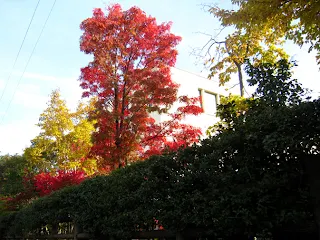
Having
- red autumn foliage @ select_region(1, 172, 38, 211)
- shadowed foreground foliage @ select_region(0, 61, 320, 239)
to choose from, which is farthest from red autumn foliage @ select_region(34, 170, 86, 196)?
shadowed foreground foliage @ select_region(0, 61, 320, 239)

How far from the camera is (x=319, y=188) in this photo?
10.6ft

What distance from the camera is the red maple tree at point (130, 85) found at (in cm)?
984

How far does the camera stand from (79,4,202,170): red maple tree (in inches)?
388

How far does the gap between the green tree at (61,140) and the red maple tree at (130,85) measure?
5968mm

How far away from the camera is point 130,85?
33.2 ft

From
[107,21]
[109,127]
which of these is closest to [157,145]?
[109,127]

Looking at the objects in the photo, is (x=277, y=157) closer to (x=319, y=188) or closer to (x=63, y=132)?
(x=319, y=188)

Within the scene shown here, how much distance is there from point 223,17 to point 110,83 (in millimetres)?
5097

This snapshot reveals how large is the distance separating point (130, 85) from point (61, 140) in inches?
328

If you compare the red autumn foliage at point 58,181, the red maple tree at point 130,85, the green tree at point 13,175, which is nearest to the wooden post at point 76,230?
the red maple tree at point 130,85

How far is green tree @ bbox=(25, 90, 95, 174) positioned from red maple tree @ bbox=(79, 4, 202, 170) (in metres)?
5.97

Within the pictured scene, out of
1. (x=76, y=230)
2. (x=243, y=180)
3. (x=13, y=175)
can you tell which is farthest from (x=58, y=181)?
(x=13, y=175)

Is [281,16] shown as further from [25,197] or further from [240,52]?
[25,197]

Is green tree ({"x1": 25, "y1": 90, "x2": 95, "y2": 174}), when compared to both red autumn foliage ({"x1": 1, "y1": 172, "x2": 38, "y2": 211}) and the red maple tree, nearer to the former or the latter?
red autumn foliage ({"x1": 1, "y1": 172, "x2": 38, "y2": 211})
